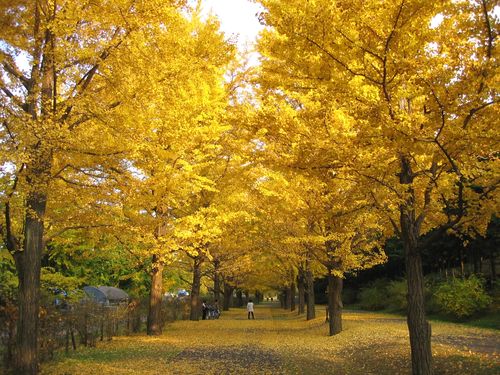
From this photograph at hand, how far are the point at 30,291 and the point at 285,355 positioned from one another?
242 inches

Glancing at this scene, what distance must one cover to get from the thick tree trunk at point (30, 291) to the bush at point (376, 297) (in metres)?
26.9

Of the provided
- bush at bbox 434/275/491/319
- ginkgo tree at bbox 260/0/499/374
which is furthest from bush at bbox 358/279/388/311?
ginkgo tree at bbox 260/0/499/374

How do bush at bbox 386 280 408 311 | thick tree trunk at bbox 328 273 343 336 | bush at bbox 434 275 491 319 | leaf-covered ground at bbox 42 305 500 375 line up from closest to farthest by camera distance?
leaf-covered ground at bbox 42 305 500 375 < thick tree trunk at bbox 328 273 343 336 < bush at bbox 434 275 491 319 < bush at bbox 386 280 408 311

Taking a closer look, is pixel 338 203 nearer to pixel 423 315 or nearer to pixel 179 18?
pixel 423 315

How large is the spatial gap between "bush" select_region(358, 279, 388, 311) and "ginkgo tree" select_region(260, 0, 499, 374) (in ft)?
84.0

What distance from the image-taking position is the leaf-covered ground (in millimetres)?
8156

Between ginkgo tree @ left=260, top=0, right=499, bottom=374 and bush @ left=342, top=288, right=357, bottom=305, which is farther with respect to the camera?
bush @ left=342, top=288, right=357, bottom=305

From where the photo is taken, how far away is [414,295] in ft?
22.4

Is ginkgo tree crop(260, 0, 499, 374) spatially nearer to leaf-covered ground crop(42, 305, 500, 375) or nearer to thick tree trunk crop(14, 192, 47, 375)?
leaf-covered ground crop(42, 305, 500, 375)

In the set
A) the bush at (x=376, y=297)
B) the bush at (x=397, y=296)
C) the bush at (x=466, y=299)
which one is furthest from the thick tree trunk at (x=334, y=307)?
the bush at (x=376, y=297)

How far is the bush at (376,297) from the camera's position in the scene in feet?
101

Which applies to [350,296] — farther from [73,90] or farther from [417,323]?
[73,90]

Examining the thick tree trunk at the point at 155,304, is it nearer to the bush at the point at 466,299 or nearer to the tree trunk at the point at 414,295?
the tree trunk at the point at 414,295

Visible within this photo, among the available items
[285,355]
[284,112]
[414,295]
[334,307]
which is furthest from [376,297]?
[284,112]
